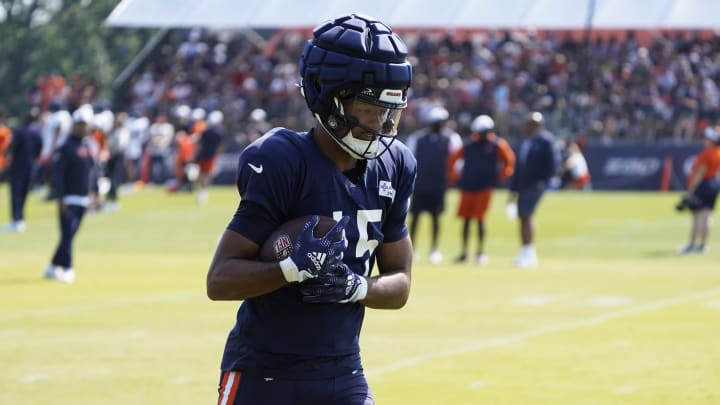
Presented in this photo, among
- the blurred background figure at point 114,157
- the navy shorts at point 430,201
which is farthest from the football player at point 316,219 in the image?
the blurred background figure at point 114,157

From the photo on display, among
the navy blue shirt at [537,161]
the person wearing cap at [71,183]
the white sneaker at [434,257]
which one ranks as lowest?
the white sneaker at [434,257]

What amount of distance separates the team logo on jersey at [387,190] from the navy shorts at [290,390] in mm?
607

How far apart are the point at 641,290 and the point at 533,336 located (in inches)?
160

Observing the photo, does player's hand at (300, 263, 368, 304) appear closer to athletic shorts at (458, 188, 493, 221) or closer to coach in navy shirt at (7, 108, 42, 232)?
athletic shorts at (458, 188, 493, 221)

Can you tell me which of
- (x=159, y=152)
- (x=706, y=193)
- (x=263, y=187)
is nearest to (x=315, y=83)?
(x=263, y=187)

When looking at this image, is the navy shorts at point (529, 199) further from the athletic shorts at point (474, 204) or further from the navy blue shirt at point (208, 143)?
the navy blue shirt at point (208, 143)

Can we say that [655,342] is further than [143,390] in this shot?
Yes

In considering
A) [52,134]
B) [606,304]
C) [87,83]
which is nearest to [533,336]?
[606,304]

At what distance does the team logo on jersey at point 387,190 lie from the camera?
15.3ft

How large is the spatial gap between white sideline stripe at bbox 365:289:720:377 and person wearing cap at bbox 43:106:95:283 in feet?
20.3

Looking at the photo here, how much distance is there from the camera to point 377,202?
183 inches

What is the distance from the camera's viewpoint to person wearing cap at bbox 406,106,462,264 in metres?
19.6

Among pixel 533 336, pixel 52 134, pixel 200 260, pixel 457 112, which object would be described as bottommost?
pixel 457 112

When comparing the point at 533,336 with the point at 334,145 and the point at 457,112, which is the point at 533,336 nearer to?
the point at 334,145
